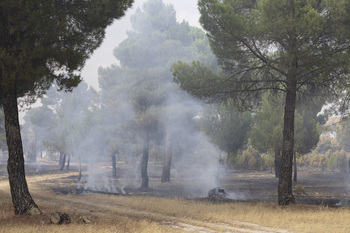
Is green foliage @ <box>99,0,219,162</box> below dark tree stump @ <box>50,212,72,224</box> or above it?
above

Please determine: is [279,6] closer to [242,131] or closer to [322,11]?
[322,11]

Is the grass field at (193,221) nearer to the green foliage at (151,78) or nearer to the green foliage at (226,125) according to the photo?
the green foliage at (151,78)

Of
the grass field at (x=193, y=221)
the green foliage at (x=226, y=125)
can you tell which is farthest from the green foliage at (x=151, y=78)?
the grass field at (x=193, y=221)

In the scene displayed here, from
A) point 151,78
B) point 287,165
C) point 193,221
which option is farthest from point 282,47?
point 151,78

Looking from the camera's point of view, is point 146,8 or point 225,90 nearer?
point 225,90

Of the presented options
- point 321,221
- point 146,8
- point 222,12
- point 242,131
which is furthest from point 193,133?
point 321,221

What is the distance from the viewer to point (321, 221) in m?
11.5

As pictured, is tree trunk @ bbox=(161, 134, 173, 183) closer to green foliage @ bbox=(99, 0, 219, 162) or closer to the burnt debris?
green foliage @ bbox=(99, 0, 219, 162)

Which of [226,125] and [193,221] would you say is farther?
[226,125]

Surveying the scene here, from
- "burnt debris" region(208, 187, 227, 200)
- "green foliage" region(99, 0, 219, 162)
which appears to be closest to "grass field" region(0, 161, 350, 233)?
"burnt debris" region(208, 187, 227, 200)

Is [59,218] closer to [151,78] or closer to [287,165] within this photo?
[287,165]

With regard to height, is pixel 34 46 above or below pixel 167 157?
above

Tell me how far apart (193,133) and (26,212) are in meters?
27.9

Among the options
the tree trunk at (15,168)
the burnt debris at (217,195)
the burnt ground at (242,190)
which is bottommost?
the burnt ground at (242,190)
